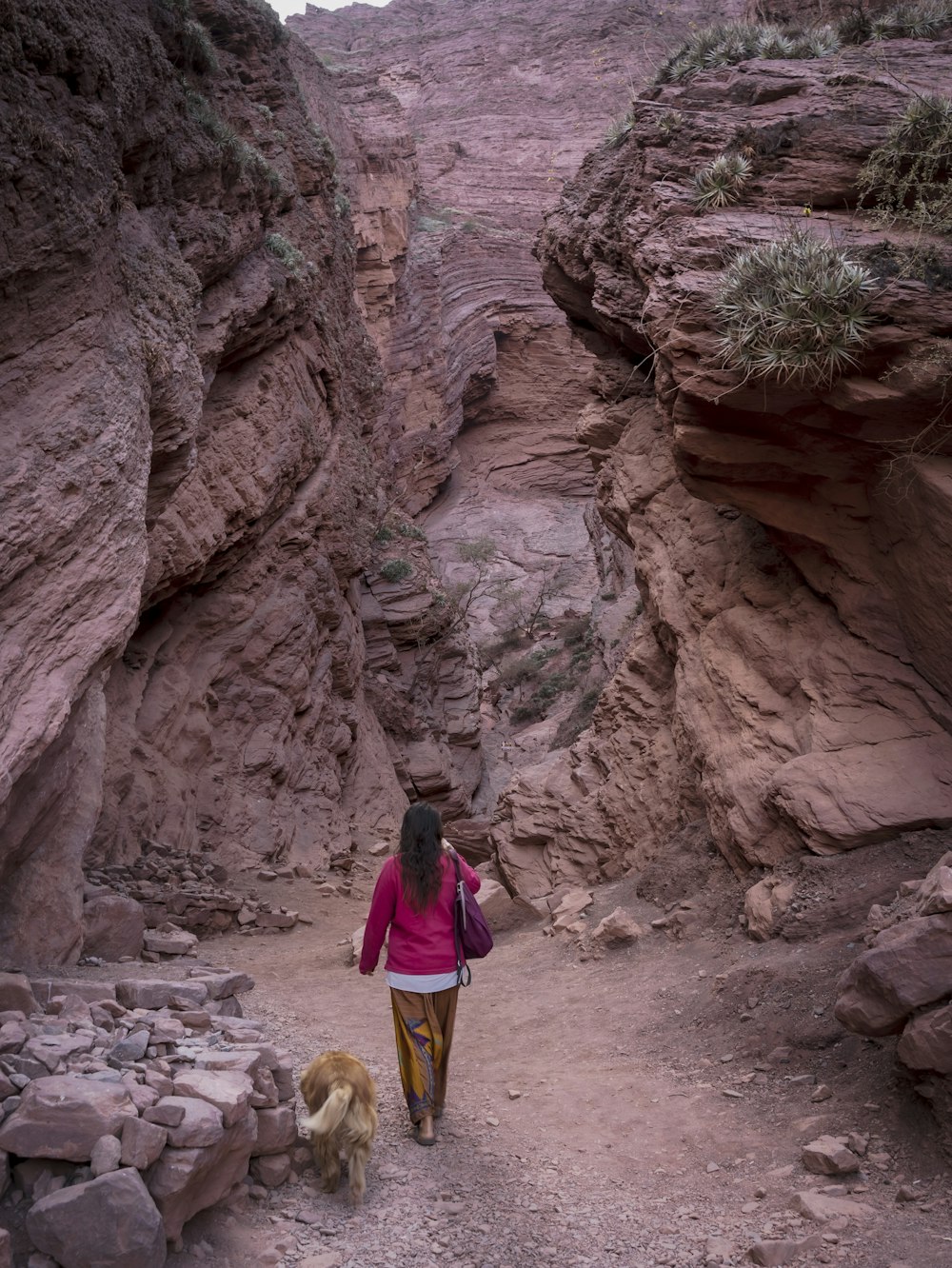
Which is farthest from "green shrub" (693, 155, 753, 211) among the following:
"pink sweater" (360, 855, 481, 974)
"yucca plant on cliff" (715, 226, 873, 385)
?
"pink sweater" (360, 855, 481, 974)

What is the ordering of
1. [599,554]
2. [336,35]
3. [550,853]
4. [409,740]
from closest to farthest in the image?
[550,853], [409,740], [599,554], [336,35]

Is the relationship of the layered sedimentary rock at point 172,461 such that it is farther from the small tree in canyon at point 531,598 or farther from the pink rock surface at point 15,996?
the small tree in canyon at point 531,598

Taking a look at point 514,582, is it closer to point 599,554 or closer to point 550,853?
point 599,554

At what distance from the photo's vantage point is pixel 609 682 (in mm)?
10258

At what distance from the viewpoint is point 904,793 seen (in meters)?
6.43

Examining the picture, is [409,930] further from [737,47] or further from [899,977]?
[737,47]

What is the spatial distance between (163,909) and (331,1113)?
656 cm

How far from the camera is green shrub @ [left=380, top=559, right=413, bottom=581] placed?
2053 cm

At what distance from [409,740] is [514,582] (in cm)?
1741

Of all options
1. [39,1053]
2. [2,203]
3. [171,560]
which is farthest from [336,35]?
[39,1053]

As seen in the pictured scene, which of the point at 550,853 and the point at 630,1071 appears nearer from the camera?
the point at 630,1071

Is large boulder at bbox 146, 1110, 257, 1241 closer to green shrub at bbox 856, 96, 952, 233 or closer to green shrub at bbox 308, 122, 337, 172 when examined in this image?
green shrub at bbox 856, 96, 952, 233

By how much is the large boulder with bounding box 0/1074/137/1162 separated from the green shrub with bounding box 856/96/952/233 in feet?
23.0

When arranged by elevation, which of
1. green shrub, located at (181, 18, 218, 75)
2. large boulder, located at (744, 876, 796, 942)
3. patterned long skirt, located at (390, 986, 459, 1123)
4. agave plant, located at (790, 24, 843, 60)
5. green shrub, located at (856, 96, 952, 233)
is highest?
green shrub, located at (181, 18, 218, 75)
